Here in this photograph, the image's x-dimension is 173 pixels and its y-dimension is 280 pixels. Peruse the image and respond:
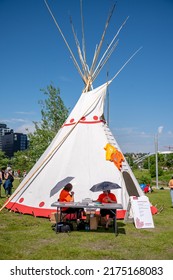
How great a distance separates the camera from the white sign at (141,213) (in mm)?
8602

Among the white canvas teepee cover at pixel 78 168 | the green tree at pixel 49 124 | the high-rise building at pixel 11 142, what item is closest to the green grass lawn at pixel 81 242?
the white canvas teepee cover at pixel 78 168

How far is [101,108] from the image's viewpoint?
12.0 meters

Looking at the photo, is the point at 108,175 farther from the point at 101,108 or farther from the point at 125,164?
the point at 101,108

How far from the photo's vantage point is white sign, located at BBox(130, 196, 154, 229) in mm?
8602

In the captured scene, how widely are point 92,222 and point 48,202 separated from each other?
211 cm

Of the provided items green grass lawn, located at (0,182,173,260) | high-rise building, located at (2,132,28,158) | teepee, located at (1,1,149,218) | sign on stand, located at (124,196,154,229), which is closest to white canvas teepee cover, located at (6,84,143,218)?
teepee, located at (1,1,149,218)

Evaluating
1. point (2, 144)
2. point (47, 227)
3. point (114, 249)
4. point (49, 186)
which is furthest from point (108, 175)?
point (2, 144)

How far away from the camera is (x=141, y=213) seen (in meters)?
8.74

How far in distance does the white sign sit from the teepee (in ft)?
3.09

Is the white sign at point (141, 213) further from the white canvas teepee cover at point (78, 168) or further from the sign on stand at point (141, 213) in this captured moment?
the white canvas teepee cover at point (78, 168)

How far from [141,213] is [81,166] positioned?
272 centimetres

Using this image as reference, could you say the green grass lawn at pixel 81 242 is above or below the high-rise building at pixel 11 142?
below

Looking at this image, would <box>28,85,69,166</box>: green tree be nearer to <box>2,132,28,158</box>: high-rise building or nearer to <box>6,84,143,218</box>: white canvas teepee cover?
<box>6,84,143,218</box>: white canvas teepee cover
